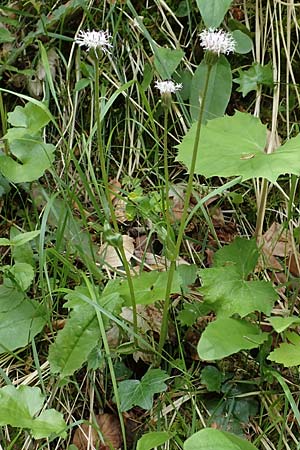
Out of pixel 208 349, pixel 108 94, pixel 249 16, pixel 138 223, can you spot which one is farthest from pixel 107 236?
pixel 249 16

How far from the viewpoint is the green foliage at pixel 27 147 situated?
1.64 meters

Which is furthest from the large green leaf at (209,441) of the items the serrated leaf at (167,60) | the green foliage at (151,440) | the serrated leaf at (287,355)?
the serrated leaf at (167,60)

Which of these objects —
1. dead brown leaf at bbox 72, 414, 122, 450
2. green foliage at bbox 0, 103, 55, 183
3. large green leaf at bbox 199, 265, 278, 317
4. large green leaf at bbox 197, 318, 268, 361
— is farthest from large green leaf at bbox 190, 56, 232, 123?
dead brown leaf at bbox 72, 414, 122, 450

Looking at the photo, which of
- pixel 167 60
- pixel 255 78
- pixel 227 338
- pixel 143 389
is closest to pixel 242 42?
pixel 255 78

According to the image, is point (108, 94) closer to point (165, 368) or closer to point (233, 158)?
point (233, 158)

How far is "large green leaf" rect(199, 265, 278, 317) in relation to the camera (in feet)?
4.48

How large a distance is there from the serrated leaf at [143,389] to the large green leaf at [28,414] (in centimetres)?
16

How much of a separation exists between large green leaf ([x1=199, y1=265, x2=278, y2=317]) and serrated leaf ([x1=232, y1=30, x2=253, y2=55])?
2.34 ft

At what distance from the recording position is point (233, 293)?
139 cm

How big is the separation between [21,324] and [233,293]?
46 cm

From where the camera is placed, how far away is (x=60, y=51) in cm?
198

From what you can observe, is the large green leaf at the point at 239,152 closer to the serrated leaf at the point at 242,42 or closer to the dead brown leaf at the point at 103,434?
the serrated leaf at the point at 242,42

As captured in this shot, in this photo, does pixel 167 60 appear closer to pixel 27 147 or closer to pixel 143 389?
pixel 27 147

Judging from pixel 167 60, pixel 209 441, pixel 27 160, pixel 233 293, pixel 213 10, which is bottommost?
pixel 209 441
